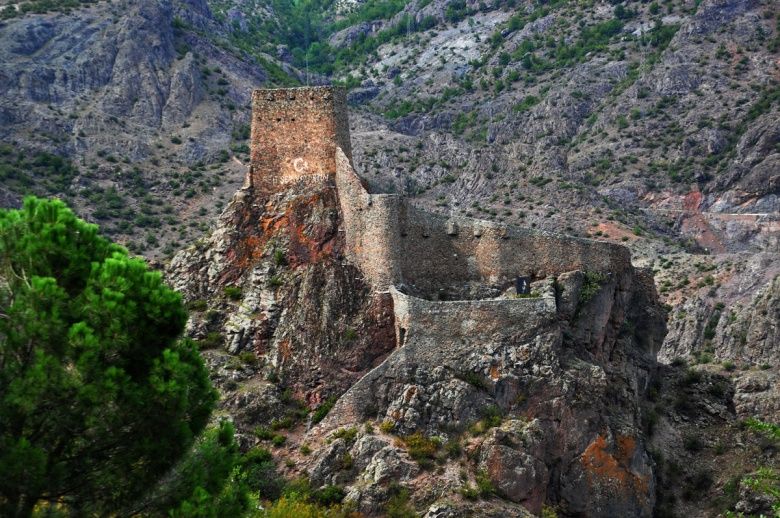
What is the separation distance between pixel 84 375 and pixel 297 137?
2728cm

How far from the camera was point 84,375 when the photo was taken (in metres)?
28.6

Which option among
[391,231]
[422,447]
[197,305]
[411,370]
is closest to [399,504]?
[422,447]

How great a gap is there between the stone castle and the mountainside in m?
1.04

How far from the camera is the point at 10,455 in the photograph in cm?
2755

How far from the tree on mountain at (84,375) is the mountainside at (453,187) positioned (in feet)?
57.8

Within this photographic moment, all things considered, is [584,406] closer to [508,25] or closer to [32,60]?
[32,60]

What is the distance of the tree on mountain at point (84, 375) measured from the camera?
28281 mm

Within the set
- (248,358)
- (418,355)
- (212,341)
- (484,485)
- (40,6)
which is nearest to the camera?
(484,485)

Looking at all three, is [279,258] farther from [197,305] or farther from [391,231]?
[391,231]

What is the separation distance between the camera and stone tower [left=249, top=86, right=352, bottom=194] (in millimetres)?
54312

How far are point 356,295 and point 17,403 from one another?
25102 mm

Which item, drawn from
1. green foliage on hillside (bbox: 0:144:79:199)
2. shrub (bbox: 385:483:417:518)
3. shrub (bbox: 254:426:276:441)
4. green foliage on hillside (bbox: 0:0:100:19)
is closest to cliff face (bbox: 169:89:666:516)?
shrub (bbox: 385:483:417:518)

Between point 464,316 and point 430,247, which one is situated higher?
point 430,247

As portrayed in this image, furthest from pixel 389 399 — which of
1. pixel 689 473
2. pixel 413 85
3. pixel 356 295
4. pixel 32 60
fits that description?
pixel 413 85
